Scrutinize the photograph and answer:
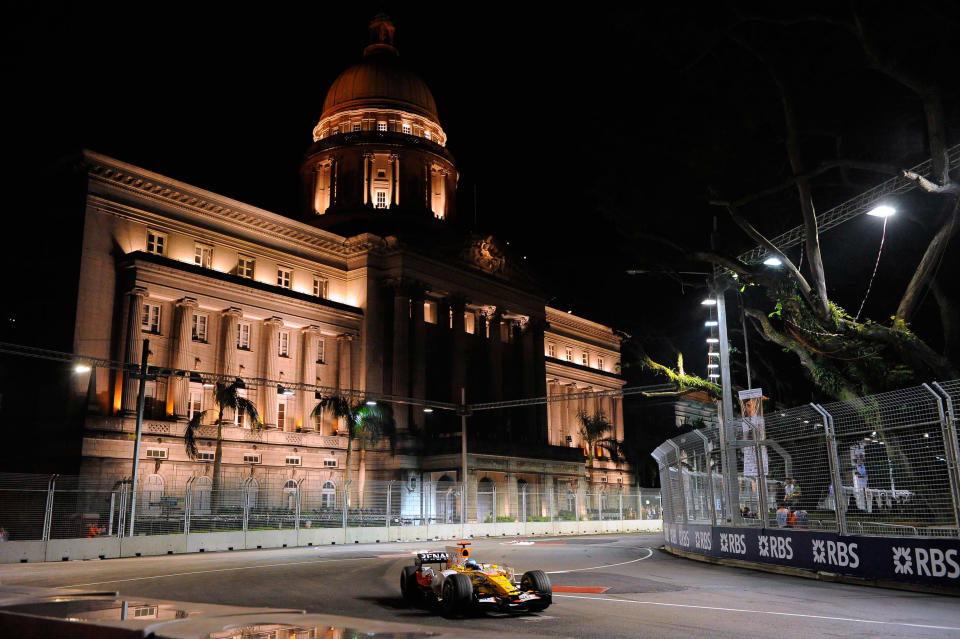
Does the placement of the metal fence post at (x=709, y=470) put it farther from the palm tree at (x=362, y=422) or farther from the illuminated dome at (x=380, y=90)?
the illuminated dome at (x=380, y=90)

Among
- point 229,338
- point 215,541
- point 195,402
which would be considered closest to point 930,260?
point 215,541

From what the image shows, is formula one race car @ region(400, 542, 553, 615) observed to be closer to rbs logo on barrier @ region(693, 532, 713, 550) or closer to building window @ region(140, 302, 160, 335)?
rbs logo on barrier @ region(693, 532, 713, 550)

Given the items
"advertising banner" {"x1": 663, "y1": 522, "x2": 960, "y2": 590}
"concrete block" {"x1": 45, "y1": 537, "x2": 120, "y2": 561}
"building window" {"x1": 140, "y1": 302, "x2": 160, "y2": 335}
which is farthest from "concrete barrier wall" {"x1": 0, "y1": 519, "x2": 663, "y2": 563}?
"building window" {"x1": 140, "y1": 302, "x2": 160, "y2": 335}

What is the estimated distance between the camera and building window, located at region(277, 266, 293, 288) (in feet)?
201

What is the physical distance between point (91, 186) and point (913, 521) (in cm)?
4797

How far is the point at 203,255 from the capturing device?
56438mm

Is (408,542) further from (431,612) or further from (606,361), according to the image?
(606,361)

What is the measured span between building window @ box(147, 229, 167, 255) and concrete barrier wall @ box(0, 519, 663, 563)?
2567 centimetres

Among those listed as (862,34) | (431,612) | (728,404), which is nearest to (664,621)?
(431,612)

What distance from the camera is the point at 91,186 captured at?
49.9 m

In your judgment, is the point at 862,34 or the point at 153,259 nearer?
the point at 862,34

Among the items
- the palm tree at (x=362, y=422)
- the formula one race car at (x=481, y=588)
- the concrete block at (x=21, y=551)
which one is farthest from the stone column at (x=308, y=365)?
the formula one race car at (x=481, y=588)

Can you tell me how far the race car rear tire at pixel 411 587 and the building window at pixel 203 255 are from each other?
1775 inches

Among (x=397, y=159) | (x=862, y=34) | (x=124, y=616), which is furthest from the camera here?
(x=397, y=159)
